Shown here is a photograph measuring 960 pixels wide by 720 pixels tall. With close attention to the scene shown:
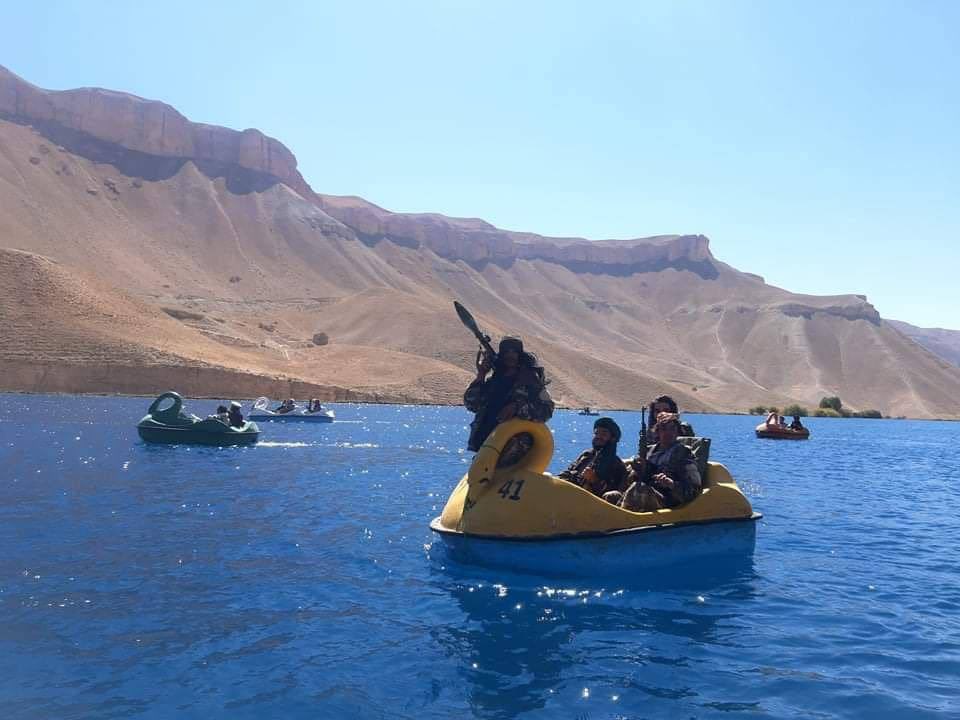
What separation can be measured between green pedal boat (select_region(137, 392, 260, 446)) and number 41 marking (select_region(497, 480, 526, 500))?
22.6 metres

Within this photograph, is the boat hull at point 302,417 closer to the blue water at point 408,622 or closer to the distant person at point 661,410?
the blue water at point 408,622

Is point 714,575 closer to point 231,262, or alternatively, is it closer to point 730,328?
point 231,262

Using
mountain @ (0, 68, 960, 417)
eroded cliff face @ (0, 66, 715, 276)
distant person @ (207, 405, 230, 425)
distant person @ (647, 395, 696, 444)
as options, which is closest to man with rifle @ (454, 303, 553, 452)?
distant person @ (647, 395, 696, 444)

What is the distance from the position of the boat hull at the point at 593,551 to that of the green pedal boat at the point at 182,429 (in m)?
21.6

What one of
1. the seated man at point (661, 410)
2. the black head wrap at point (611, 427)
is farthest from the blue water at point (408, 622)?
the seated man at point (661, 410)

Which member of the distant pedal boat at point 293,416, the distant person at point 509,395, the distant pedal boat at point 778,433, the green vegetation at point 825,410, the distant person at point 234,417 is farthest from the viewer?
the green vegetation at point 825,410

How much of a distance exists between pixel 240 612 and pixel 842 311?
205 meters

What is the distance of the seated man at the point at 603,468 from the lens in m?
11.6

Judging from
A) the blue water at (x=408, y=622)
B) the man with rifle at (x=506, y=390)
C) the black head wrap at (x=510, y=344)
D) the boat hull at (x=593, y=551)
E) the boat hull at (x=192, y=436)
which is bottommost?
the boat hull at (x=192, y=436)

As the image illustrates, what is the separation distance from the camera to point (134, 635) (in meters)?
7.72

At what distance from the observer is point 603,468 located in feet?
38.7

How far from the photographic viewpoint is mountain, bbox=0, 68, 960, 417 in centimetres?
10606

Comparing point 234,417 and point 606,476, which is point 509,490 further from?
point 234,417

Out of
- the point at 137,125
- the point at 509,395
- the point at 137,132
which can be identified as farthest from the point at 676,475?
the point at 137,125
